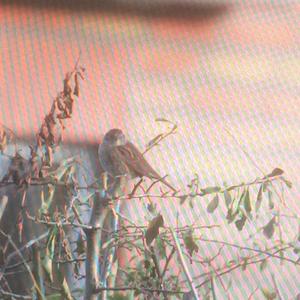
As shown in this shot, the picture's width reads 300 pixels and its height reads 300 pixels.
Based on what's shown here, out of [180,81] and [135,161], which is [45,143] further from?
[180,81]

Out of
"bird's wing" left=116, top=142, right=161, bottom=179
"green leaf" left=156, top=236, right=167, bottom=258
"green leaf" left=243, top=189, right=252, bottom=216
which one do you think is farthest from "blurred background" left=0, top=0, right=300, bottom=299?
"green leaf" left=243, top=189, right=252, bottom=216

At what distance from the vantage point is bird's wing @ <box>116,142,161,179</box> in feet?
5.26

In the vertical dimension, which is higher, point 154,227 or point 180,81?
point 180,81

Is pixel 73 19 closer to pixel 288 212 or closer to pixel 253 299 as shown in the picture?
pixel 288 212

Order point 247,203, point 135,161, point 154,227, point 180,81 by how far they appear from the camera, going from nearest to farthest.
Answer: point 154,227 < point 247,203 < point 135,161 < point 180,81

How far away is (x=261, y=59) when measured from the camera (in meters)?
2.10

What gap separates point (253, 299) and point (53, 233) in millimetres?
837

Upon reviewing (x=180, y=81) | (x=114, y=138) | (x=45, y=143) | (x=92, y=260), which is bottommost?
(x=92, y=260)

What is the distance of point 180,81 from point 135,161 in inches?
20.0

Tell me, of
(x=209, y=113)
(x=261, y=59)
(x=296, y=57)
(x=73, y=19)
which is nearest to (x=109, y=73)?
(x=73, y=19)

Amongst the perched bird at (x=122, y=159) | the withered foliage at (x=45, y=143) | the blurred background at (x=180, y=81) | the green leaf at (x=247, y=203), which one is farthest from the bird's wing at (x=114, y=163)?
the green leaf at (x=247, y=203)

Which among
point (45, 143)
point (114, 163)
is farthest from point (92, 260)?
→ point (114, 163)

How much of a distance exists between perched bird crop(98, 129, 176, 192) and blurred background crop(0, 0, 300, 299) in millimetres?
160

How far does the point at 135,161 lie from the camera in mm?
1615
